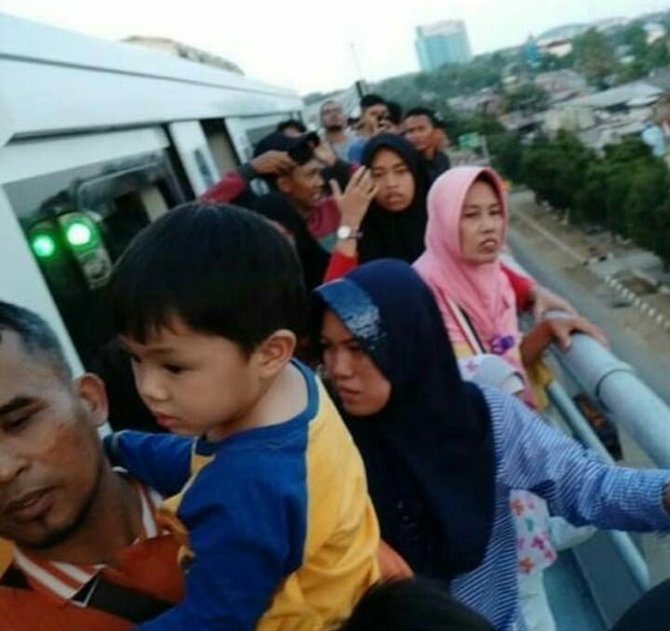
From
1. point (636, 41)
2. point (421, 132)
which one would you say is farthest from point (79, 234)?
point (636, 41)

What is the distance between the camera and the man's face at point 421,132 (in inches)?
180

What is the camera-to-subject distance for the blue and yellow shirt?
95 centimetres

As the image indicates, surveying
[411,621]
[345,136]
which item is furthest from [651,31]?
[411,621]

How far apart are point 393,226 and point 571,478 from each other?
159cm

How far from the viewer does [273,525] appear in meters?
0.96

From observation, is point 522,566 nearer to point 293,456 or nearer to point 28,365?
point 293,456

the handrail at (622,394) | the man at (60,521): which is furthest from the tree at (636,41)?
the man at (60,521)

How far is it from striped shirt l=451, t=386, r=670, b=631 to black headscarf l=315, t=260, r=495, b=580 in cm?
4

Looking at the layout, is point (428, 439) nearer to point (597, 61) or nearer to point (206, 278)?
point (206, 278)

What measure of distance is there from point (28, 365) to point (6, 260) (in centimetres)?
66

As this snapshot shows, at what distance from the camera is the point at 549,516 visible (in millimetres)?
1720

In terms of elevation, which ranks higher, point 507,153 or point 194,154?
point 194,154

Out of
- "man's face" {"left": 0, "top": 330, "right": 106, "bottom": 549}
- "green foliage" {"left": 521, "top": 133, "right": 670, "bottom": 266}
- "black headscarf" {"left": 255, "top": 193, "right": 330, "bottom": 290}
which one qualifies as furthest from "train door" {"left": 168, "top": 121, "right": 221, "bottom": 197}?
→ "green foliage" {"left": 521, "top": 133, "right": 670, "bottom": 266}

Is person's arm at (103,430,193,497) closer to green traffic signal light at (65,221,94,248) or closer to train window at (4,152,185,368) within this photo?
train window at (4,152,185,368)
